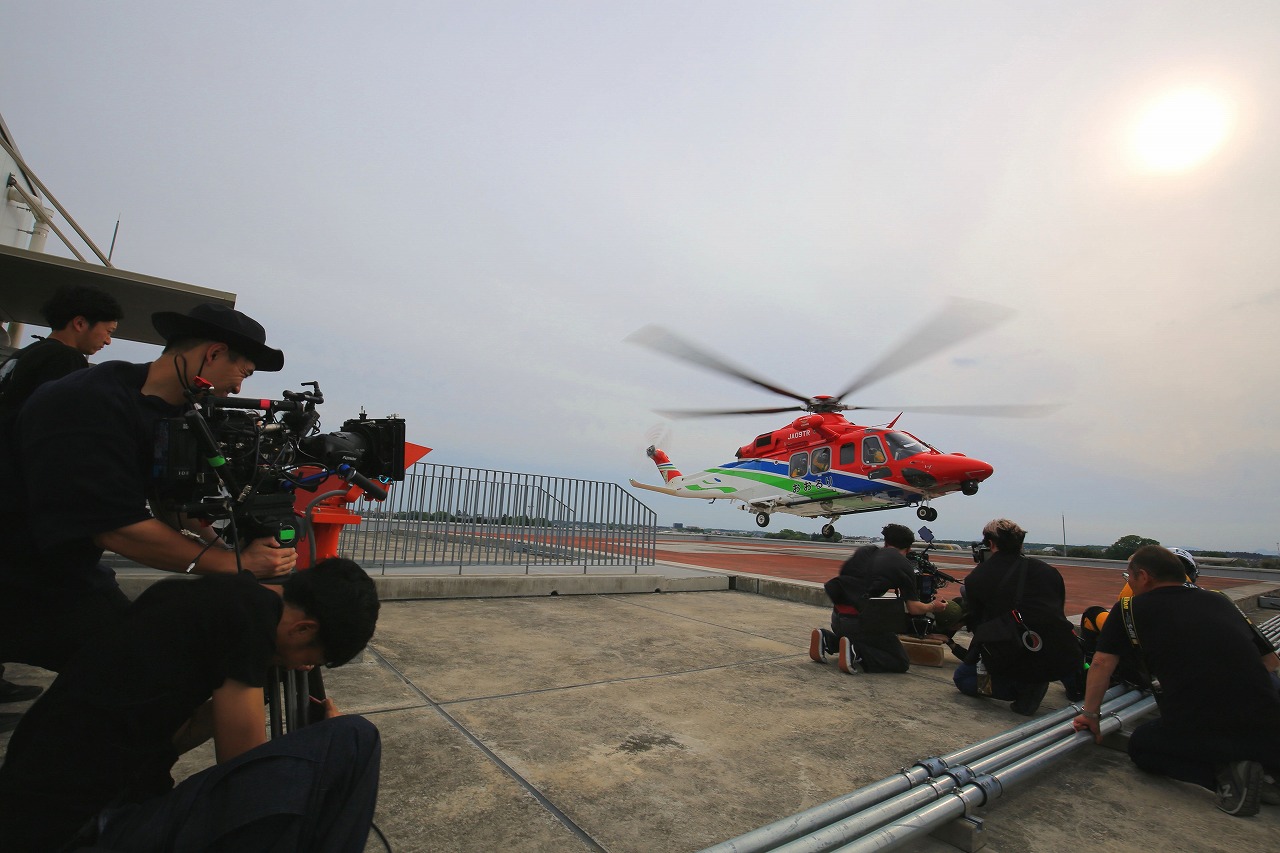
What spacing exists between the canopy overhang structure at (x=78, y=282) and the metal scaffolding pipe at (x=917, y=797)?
5.58m

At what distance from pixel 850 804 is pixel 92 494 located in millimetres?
2524

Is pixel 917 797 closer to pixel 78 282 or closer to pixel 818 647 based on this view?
pixel 818 647

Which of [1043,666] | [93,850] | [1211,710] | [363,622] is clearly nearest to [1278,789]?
[1211,710]

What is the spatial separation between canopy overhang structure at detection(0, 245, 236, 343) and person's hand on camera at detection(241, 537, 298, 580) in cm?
401

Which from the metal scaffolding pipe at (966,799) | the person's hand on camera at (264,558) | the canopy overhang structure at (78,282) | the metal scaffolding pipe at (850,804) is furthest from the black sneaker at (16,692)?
the metal scaffolding pipe at (966,799)

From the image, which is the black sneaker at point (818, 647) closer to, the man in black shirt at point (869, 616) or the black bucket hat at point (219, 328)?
the man in black shirt at point (869, 616)

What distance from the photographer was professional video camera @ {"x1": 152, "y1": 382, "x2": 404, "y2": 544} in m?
1.74

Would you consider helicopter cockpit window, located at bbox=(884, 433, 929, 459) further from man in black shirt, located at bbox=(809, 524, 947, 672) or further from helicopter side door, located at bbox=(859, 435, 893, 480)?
man in black shirt, located at bbox=(809, 524, 947, 672)

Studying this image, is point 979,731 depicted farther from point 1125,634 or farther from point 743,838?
point 743,838

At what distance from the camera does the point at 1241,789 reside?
2.42 m

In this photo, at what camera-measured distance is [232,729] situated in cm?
134

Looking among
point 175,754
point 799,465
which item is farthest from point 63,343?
point 799,465

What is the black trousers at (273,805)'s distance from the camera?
1.18 metres

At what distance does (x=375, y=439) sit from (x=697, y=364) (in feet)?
39.7
